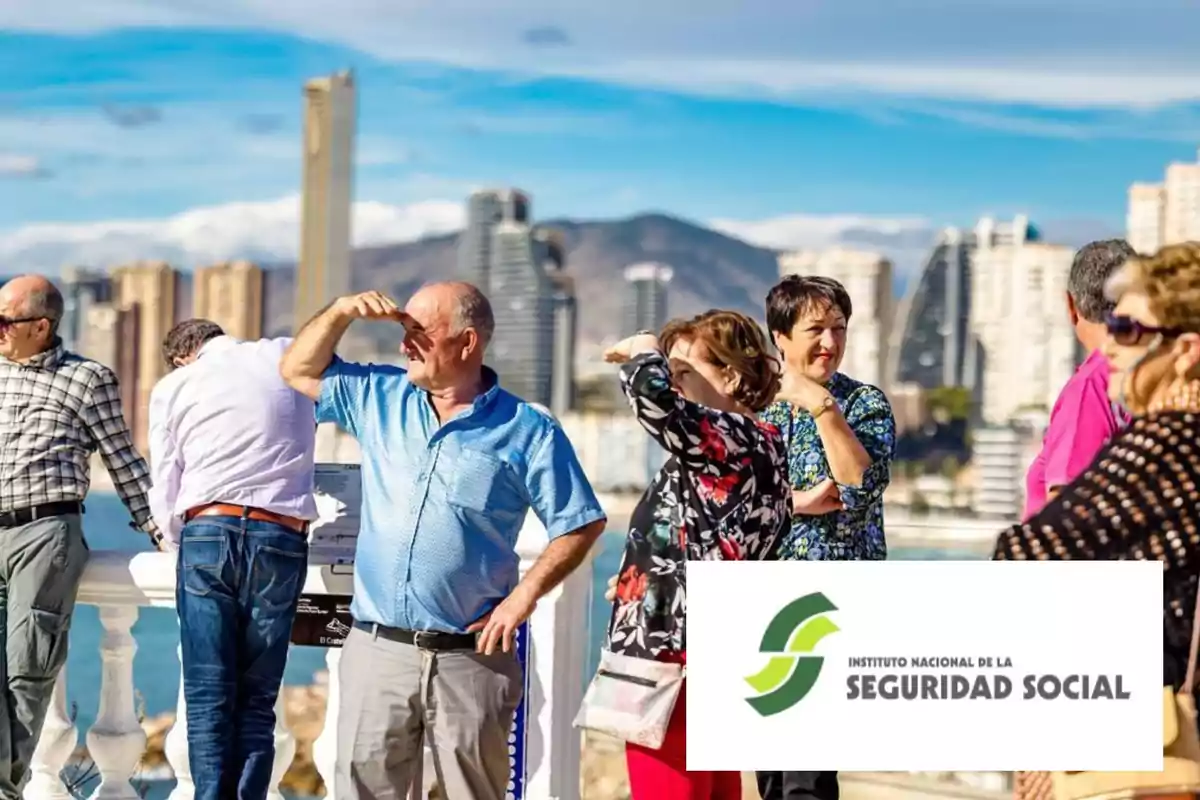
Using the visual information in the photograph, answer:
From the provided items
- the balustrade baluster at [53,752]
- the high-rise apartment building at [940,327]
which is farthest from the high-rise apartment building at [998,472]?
the balustrade baluster at [53,752]

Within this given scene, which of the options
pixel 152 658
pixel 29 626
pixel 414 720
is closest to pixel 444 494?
pixel 414 720

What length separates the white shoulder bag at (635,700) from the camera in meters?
3.32

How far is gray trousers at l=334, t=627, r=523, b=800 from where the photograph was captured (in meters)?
3.58

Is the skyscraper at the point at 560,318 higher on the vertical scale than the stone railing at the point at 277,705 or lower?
higher

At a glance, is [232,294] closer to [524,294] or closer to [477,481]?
[524,294]

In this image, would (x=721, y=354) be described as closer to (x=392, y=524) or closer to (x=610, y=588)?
(x=610, y=588)

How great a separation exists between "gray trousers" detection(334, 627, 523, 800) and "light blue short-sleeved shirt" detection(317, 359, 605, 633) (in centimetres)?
8

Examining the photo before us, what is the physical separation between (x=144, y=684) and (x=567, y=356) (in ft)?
245

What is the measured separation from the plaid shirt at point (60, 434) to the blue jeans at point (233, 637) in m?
0.46

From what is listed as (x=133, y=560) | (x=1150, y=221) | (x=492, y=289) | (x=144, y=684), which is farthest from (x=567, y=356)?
(x=133, y=560)

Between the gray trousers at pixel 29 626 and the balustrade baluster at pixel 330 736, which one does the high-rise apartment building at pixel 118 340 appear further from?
the balustrade baluster at pixel 330 736

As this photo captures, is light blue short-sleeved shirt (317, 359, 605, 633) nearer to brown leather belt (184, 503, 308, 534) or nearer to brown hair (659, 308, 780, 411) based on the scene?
brown hair (659, 308, 780, 411)

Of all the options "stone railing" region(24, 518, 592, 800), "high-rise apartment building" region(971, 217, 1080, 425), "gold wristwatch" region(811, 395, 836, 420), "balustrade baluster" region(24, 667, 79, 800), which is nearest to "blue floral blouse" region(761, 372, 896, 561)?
"gold wristwatch" region(811, 395, 836, 420)

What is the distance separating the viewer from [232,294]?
138 m
